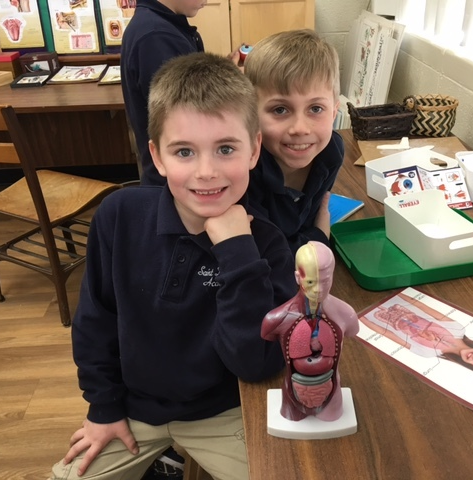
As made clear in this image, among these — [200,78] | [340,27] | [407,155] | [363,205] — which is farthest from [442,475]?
[340,27]

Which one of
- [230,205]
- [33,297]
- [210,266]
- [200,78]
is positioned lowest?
[33,297]

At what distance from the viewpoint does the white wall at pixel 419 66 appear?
1692mm

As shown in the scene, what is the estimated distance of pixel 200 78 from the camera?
Result: 799 millimetres

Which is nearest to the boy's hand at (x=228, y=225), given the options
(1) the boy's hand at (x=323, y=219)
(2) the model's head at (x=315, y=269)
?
→ (2) the model's head at (x=315, y=269)

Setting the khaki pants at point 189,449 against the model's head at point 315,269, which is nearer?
the model's head at point 315,269

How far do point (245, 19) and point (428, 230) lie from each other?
6.48 ft

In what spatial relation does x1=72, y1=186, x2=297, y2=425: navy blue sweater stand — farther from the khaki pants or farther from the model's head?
the model's head

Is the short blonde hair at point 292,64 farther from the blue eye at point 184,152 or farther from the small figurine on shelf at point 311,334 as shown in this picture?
the small figurine on shelf at point 311,334

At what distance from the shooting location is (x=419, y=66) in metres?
2.06

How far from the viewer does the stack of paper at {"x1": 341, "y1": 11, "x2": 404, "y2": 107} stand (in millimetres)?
2189

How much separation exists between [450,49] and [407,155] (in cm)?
65

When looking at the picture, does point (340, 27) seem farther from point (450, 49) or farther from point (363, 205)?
point (363, 205)

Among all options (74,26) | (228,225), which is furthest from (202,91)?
(74,26)

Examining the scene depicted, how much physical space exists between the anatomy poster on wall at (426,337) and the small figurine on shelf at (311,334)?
7.4 inches
